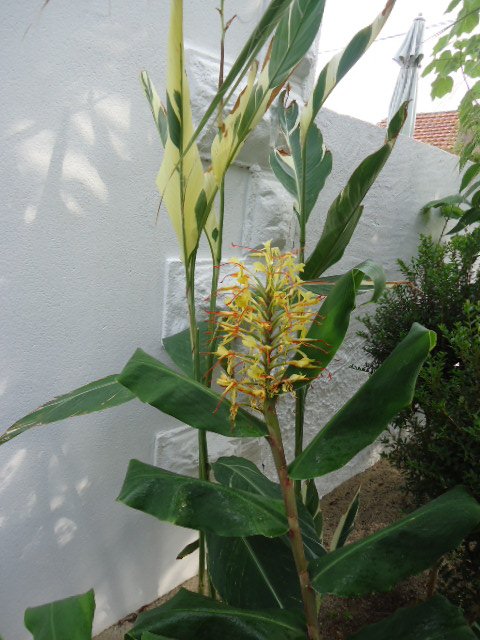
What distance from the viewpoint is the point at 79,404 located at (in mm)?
944

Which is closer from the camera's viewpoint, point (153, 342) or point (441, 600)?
point (441, 600)

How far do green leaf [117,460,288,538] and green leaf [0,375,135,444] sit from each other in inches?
8.6

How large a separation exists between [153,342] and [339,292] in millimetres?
926

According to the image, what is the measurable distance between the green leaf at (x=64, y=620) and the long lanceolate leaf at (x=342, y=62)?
3.64 feet

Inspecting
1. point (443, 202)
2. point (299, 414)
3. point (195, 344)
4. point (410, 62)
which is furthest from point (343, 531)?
point (410, 62)

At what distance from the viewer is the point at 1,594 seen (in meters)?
1.29

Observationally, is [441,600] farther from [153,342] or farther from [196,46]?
[196,46]

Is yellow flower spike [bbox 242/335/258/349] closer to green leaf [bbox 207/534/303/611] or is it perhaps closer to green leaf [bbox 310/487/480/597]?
green leaf [bbox 310/487/480/597]

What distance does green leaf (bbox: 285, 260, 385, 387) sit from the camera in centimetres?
66

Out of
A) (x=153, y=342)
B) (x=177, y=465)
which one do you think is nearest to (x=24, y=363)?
(x=153, y=342)

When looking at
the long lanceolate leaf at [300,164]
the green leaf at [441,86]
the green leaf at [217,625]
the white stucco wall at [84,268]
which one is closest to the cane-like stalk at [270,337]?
the green leaf at [217,625]

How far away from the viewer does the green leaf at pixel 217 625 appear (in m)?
0.73

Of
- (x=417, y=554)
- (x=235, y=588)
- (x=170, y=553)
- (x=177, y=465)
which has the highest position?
(x=417, y=554)

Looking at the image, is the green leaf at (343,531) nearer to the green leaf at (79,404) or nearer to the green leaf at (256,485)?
the green leaf at (256,485)
